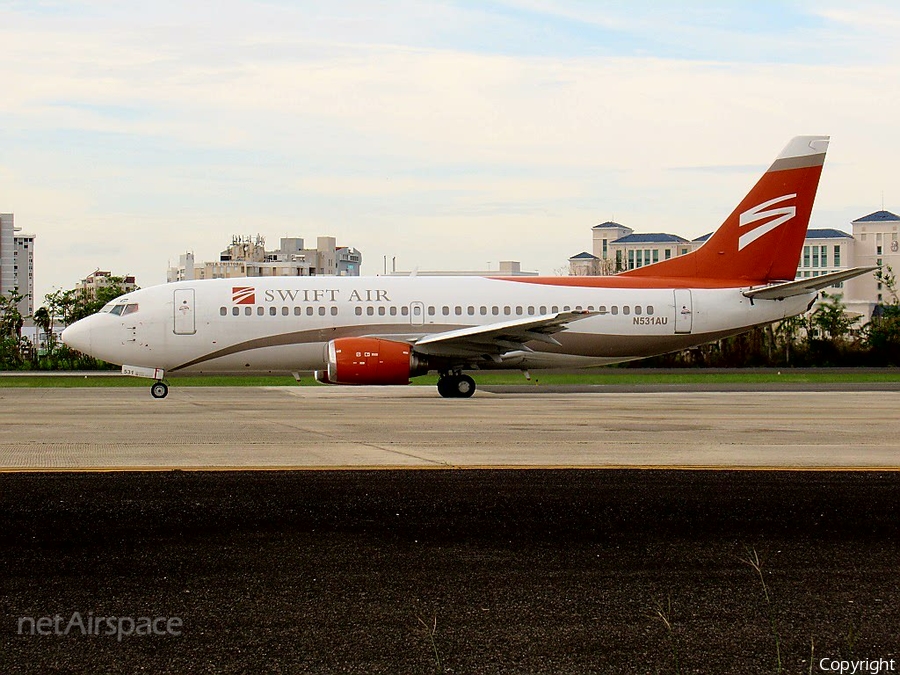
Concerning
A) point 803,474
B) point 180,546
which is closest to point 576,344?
point 803,474

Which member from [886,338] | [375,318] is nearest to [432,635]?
[375,318]

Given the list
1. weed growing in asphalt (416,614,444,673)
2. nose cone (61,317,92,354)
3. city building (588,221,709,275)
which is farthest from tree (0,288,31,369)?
city building (588,221,709,275)

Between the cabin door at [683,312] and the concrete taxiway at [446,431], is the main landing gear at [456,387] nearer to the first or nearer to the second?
the concrete taxiway at [446,431]

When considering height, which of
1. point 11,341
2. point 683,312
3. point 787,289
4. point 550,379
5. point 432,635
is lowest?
point 432,635

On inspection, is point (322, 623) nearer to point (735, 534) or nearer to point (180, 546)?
point (180, 546)

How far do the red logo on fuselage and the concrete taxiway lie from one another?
268 cm

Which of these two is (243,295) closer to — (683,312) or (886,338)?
(683,312)

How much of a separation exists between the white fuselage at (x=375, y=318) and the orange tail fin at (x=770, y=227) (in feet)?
2.98

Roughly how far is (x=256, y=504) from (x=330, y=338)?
1900 centimetres

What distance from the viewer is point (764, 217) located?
29.7 m

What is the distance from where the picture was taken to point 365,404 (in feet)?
78.9

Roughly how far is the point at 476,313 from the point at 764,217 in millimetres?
8707

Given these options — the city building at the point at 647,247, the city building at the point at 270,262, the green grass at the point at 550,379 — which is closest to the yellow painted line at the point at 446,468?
the green grass at the point at 550,379

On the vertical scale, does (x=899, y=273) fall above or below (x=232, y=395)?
above
